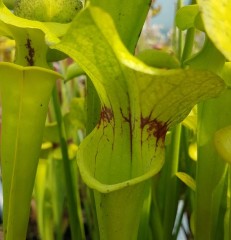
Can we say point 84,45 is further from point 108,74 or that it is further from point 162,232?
point 162,232

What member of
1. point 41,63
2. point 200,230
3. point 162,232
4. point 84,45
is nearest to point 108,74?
point 84,45

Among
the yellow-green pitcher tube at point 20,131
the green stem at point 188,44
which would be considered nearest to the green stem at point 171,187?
the green stem at point 188,44

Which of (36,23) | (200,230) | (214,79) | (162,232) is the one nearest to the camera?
(214,79)

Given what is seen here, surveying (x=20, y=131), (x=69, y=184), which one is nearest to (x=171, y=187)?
(x=69, y=184)

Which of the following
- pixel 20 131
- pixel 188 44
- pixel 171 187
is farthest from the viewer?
pixel 171 187

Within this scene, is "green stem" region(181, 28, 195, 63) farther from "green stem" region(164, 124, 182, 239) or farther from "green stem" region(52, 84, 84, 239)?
"green stem" region(52, 84, 84, 239)

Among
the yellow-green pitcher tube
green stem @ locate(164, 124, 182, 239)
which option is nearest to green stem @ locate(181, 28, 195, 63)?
green stem @ locate(164, 124, 182, 239)

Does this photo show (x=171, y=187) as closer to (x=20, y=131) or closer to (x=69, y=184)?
(x=69, y=184)

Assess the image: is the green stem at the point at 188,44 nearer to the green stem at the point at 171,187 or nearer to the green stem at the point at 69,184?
the green stem at the point at 171,187
